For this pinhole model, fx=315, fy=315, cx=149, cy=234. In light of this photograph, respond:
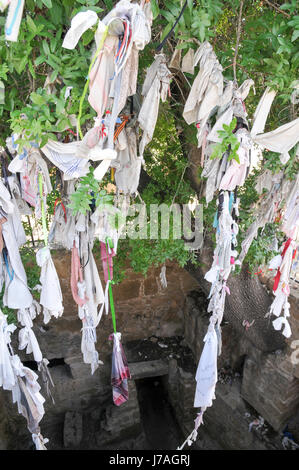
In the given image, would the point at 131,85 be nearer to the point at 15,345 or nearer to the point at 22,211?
the point at 22,211

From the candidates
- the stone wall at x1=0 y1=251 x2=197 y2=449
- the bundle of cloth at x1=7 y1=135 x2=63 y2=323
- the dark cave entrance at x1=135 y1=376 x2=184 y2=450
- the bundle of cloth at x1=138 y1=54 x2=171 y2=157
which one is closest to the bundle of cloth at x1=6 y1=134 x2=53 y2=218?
the bundle of cloth at x1=7 y1=135 x2=63 y2=323

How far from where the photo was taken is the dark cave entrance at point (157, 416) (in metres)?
4.44

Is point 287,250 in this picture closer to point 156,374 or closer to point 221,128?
point 221,128

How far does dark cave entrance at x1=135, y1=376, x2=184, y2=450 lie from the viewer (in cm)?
444

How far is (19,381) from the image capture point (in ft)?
7.51

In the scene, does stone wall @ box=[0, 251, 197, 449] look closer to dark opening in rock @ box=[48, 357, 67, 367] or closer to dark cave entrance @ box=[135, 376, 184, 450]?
dark opening in rock @ box=[48, 357, 67, 367]

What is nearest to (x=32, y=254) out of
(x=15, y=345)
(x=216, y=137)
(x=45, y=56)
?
(x=15, y=345)

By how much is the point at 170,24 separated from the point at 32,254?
2385 millimetres

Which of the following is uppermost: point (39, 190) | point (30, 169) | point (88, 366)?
point (30, 169)

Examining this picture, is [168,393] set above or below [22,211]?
below

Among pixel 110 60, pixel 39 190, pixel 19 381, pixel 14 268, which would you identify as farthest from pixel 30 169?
pixel 19 381

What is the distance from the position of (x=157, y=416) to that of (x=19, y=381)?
3.15 metres
